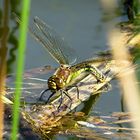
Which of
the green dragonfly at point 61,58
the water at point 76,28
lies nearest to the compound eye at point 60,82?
the green dragonfly at point 61,58

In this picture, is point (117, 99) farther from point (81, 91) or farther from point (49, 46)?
point (49, 46)

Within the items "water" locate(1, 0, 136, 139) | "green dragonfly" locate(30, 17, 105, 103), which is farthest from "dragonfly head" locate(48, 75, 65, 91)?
"water" locate(1, 0, 136, 139)

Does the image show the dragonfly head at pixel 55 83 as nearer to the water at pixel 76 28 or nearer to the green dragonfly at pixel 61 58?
the green dragonfly at pixel 61 58

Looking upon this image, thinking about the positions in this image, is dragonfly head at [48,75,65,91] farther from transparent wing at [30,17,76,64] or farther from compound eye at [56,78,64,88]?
transparent wing at [30,17,76,64]

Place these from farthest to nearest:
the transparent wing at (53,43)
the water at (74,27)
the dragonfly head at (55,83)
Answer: the water at (74,27) < the transparent wing at (53,43) < the dragonfly head at (55,83)

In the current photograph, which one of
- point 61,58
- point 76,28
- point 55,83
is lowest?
point 55,83

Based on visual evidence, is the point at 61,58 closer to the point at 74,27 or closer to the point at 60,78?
the point at 60,78

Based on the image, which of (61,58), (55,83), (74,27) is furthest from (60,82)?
(74,27)
